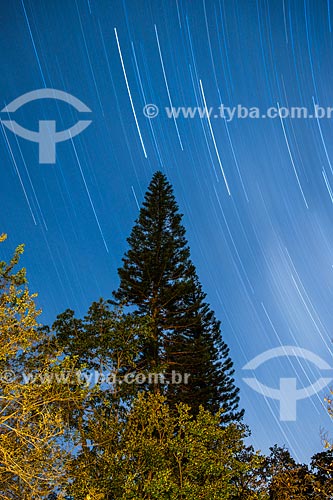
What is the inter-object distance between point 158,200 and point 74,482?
1948 centimetres

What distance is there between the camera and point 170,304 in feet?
87.8

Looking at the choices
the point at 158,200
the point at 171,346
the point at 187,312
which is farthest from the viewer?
the point at 158,200

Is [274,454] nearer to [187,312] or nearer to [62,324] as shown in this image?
[187,312]

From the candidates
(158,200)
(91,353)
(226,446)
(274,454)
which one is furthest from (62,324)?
(274,454)

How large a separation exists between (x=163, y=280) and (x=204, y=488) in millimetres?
15841

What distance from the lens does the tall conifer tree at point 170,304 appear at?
2485 cm

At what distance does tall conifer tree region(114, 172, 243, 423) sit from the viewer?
2485cm

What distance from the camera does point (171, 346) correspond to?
2497 cm

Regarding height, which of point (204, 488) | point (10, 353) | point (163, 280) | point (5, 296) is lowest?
point (204, 488)

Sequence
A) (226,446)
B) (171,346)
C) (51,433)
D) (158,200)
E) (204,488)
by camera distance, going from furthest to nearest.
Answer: (158,200), (171,346), (226,446), (204,488), (51,433)

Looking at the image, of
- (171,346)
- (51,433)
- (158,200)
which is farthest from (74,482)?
(158,200)

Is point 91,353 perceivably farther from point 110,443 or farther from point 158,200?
point 158,200

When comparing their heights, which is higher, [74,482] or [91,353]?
[91,353]

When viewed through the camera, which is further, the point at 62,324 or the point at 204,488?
the point at 62,324
